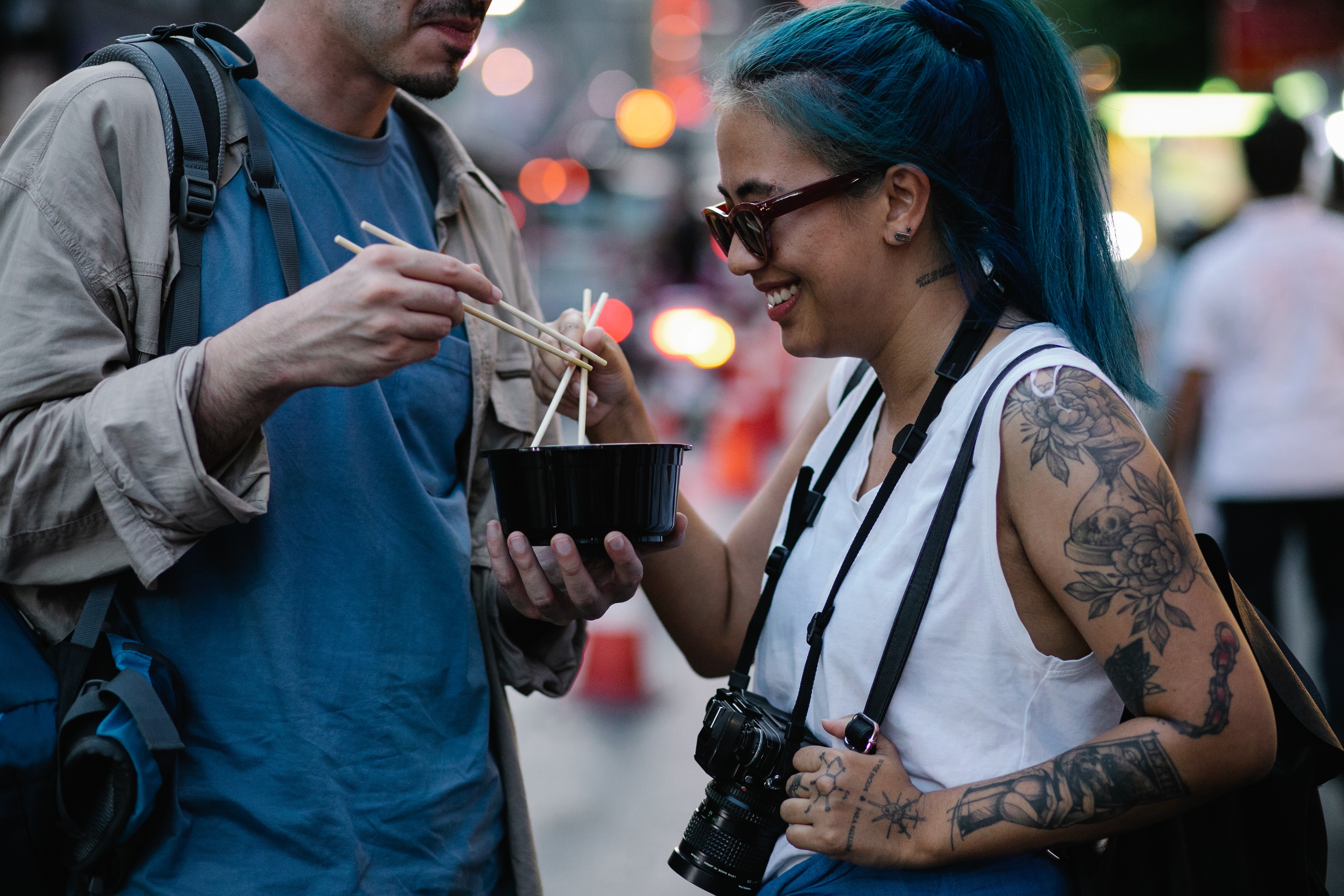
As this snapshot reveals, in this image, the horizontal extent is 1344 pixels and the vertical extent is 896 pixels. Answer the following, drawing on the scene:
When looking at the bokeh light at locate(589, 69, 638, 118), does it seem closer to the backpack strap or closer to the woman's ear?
the backpack strap

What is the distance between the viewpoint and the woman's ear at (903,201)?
6.85 feet

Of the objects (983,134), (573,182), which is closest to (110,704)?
(983,134)

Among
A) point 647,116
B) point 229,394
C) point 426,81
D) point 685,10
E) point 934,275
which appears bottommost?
point 229,394

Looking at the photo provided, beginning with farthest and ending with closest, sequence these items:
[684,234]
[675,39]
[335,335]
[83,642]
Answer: [675,39] < [684,234] < [83,642] < [335,335]

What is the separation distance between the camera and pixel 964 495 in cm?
186

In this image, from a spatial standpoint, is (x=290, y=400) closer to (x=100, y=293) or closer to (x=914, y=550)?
(x=100, y=293)

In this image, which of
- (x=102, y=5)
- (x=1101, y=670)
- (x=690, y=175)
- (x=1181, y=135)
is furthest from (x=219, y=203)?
(x=690, y=175)

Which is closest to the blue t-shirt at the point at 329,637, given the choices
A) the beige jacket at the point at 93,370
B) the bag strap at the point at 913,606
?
the beige jacket at the point at 93,370

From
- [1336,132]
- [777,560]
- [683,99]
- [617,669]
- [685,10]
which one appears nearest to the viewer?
[777,560]

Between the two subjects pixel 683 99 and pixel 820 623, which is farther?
pixel 683 99

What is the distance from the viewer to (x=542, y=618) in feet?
7.32

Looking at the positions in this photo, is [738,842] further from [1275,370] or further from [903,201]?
[1275,370]

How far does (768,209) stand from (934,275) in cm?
34

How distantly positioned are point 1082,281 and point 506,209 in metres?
1.33
